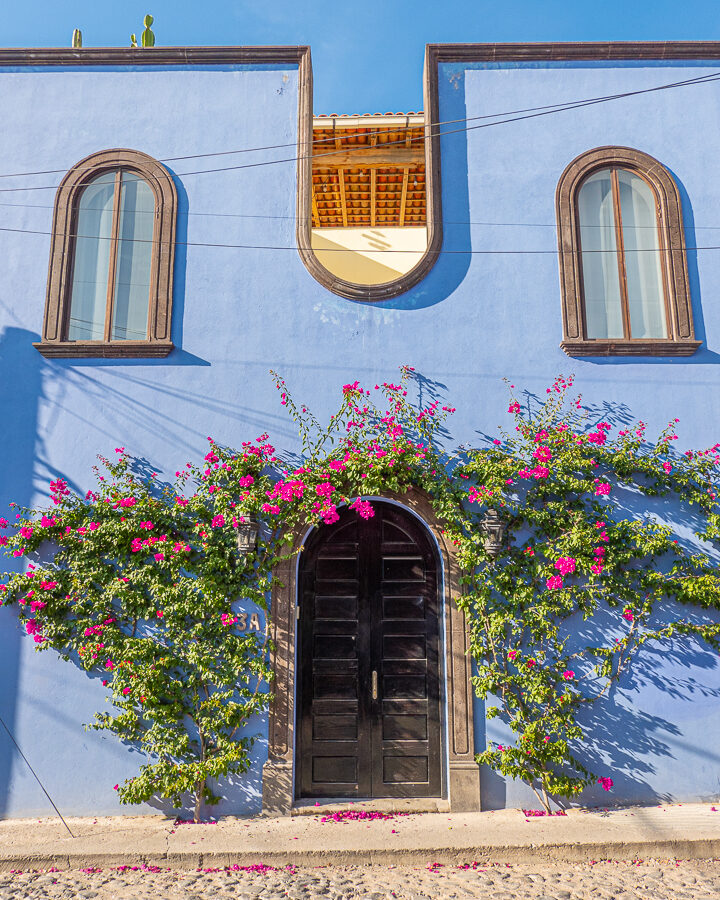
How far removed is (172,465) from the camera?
270 inches

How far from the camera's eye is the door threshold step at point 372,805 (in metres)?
6.25

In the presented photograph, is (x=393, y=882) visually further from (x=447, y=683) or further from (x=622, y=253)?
(x=622, y=253)

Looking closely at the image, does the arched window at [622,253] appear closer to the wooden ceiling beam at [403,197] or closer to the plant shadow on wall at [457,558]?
the plant shadow on wall at [457,558]

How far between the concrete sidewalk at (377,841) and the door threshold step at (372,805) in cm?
16

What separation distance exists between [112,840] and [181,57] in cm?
Answer: 731

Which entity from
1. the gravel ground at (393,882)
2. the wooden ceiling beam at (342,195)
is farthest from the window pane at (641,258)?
the gravel ground at (393,882)

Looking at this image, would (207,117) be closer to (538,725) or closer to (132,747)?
(132,747)

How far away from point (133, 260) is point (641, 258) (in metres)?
5.09

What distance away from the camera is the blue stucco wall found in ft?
21.1

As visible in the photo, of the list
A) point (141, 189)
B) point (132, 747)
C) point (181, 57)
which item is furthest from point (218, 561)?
point (181, 57)

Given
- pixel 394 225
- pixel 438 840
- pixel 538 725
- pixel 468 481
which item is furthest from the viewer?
pixel 394 225

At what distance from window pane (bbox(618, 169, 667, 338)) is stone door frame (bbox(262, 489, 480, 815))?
287 centimetres

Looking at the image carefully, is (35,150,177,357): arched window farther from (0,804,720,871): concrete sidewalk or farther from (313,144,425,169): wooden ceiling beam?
(0,804,720,871): concrete sidewalk

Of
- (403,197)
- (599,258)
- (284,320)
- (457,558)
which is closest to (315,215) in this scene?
(403,197)
